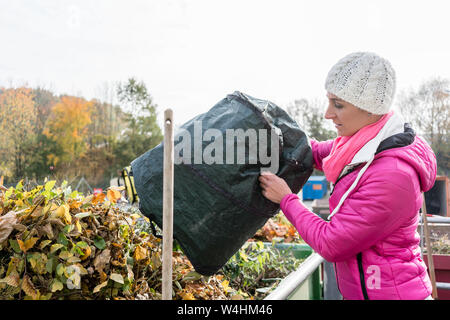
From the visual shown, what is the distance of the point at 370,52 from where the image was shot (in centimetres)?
167

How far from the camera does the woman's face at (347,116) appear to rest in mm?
1688

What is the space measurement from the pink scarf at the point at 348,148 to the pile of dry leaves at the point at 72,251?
1.12m

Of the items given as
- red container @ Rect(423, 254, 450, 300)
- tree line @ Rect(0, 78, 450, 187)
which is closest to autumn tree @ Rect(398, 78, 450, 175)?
tree line @ Rect(0, 78, 450, 187)

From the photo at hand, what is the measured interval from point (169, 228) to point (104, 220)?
2.72 feet

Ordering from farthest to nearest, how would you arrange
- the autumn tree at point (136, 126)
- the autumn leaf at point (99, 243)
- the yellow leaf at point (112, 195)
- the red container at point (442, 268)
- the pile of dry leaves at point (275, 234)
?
the autumn tree at point (136, 126) → the red container at point (442, 268) → the pile of dry leaves at point (275, 234) → the yellow leaf at point (112, 195) → the autumn leaf at point (99, 243)

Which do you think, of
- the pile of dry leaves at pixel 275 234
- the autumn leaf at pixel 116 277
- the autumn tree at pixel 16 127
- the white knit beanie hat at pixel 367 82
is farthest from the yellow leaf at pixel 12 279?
the autumn tree at pixel 16 127

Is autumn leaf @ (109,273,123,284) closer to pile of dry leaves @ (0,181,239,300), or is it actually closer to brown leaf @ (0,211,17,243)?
pile of dry leaves @ (0,181,239,300)

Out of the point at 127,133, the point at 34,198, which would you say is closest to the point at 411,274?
the point at 34,198

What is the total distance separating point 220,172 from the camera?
1714mm

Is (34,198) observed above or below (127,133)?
below

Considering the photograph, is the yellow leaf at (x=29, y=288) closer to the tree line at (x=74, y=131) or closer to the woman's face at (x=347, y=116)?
the woman's face at (x=347, y=116)

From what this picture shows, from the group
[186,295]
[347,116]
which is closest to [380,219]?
[347,116]
